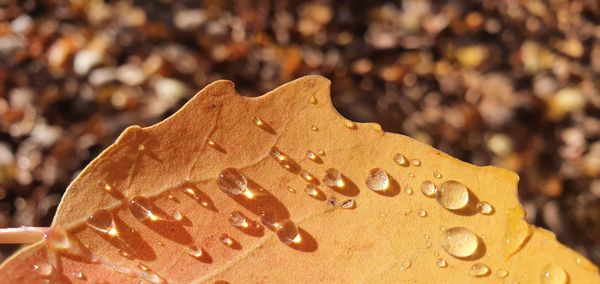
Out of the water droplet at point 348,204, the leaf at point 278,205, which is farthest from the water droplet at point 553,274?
the water droplet at point 348,204

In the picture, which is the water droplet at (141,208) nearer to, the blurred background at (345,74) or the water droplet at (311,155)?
the water droplet at (311,155)

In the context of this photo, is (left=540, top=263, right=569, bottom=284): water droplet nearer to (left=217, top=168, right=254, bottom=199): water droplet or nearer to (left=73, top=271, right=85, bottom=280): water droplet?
(left=217, top=168, right=254, bottom=199): water droplet

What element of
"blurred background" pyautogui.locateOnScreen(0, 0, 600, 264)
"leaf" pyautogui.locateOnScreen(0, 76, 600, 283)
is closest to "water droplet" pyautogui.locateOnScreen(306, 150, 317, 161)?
"leaf" pyautogui.locateOnScreen(0, 76, 600, 283)

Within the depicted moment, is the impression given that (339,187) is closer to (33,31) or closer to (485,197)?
(485,197)

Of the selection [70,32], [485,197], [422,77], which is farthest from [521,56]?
[485,197]

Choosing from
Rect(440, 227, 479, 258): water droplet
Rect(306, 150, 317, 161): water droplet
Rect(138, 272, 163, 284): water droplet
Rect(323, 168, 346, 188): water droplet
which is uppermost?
Rect(306, 150, 317, 161): water droplet

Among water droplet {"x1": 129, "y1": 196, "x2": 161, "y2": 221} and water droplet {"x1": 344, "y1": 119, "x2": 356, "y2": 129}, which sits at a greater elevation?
water droplet {"x1": 344, "y1": 119, "x2": 356, "y2": 129}
